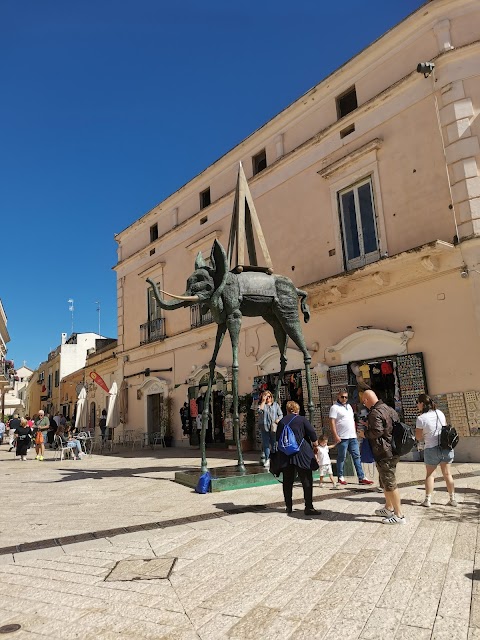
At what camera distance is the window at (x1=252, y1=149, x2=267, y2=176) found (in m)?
15.7

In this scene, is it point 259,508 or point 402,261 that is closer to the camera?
point 259,508

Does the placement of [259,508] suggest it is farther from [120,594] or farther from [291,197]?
[291,197]

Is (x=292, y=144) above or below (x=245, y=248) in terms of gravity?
→ above

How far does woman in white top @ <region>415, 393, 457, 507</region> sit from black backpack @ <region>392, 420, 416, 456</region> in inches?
32.1

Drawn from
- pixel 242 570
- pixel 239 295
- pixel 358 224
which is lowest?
pixel 242 570

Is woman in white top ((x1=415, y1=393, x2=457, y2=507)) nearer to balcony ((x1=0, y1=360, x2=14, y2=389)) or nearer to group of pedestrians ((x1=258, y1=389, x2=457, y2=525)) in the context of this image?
group of pedestrians ((x1=258, y1=389, x2=457, y2=525))

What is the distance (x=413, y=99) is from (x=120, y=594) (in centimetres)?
1167

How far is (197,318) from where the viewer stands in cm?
1756

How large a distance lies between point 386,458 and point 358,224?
846cm

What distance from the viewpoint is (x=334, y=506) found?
228 inches

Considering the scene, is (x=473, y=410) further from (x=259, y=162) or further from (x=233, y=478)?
(x=259, y=162)

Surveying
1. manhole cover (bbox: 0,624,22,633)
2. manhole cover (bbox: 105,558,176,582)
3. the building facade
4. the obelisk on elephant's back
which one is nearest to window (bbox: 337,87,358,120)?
the obelisk on elephant's back

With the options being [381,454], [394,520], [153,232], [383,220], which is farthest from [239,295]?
[153,232]

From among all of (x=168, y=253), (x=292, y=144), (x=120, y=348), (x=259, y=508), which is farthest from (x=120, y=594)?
(x=120, y=348)
